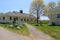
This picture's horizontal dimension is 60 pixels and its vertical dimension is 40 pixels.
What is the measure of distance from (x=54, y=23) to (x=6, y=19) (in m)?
21.5

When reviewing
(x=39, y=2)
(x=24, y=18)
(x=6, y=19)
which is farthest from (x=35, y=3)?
(x=6, y=19)

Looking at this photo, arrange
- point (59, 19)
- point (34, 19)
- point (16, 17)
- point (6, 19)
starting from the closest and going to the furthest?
point (59, 19), point (6, 19), point (16, 17), point (34, 19)

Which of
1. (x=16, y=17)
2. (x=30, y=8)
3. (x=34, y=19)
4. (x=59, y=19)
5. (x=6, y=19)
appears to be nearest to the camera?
(x=59, y=19)

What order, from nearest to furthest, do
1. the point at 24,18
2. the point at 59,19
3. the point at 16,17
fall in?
the point at 59,19 → the point at 16,17 → the point at 24,18

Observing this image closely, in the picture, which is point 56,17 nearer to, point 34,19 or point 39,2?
point 39,2

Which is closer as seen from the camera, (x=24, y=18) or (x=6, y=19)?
(x=6, y=19)

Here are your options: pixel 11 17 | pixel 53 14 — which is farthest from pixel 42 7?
pixel 53 14

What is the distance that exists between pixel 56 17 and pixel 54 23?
4.72ft

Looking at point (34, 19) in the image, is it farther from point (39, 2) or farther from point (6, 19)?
point (6, 19)

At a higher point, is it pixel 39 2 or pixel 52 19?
pixel 39 2

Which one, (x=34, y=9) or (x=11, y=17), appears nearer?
(x=11, y=17)

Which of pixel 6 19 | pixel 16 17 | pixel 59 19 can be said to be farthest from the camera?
pixel 16 17

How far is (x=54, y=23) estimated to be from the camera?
36688mm

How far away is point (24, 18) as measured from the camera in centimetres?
6956
